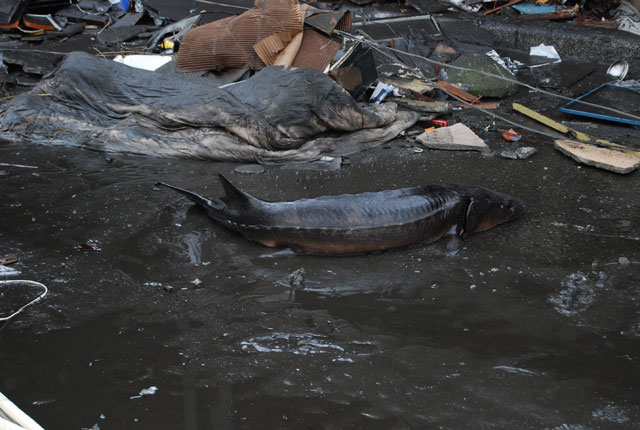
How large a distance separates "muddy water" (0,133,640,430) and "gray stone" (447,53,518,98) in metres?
2.97

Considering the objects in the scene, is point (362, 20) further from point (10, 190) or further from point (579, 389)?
point (579, 389)

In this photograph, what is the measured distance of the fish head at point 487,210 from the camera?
4543 millimetres

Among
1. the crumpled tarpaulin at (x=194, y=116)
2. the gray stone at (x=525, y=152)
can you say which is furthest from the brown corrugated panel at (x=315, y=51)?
the gray stone at (x=525, y=152)

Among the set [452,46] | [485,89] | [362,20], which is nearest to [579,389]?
[485,89]

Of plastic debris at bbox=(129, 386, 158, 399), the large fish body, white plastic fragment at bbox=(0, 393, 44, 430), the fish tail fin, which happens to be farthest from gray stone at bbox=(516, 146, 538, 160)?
white plastic fragment at bbox=(0, 393, 44, 430)

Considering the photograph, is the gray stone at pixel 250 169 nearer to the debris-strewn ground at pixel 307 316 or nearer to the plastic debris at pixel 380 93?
the debris-strewn ground at pixel 307 316

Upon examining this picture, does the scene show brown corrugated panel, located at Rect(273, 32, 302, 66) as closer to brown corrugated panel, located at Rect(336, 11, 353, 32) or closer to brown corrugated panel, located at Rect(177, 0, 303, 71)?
brown corrugated panel, located at Rect(177, 0, 303, 71)

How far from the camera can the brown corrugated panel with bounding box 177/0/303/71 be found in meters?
6.47

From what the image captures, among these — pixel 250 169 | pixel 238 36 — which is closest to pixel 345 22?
pixel 238 36

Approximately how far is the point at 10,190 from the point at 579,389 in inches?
205

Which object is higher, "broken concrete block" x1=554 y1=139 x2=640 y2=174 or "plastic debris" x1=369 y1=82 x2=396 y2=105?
"plastic debris" x1=369 y1=82 x2=396 y2=105

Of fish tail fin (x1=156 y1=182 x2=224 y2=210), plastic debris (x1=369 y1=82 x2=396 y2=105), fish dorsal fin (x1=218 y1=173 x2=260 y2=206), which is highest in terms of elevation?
fish dorsal fin (x1=218 y1=173 x2=260 y2=206)

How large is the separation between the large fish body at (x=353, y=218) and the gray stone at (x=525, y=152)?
1.78m

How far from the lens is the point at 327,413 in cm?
279
